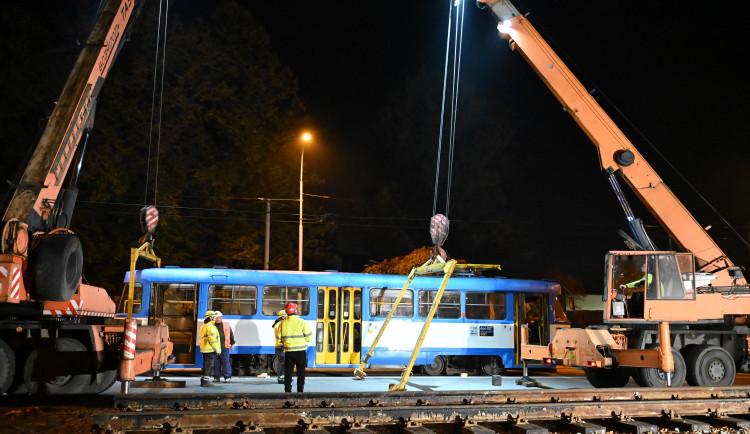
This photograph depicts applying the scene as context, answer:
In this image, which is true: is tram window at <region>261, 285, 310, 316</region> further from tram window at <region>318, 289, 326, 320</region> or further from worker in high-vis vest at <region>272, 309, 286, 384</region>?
worker in high-vis vest at <region>272, 309, 286, 384</region>

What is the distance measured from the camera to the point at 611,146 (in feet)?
50.3

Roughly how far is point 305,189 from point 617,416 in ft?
87.5

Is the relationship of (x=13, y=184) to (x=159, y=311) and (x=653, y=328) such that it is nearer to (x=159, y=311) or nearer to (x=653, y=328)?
(x=159, y=311)

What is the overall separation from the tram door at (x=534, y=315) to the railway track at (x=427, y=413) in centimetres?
748

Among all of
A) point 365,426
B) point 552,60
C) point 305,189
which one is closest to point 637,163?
point 552,60

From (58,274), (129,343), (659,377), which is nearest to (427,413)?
(129,343)

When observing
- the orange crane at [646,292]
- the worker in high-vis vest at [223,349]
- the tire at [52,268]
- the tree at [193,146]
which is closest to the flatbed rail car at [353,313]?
the worker in high-vis vest at [223,349]

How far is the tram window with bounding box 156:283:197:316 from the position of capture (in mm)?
16828

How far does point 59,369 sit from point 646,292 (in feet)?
37.3

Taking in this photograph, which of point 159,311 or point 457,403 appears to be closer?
point 457,403

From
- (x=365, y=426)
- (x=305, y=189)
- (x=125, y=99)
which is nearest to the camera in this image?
(x=365, y=426)

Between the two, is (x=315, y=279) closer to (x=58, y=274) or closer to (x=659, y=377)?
(x=58, y=274)

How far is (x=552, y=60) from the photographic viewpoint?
15586mm

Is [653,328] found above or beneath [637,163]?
beneath
